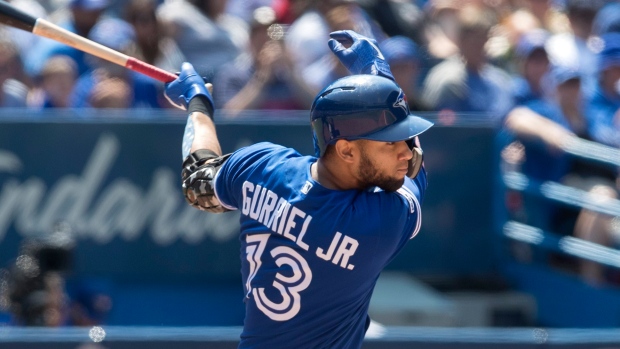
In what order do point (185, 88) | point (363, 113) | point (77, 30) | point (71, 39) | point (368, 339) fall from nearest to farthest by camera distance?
1. point (363, 113)
2. point (185, 88)
3. point (71, 39)
4. point (368, 339)
5. point (77, 30)

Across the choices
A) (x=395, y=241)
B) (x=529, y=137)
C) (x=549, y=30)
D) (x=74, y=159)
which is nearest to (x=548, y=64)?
(x=529, y=137)

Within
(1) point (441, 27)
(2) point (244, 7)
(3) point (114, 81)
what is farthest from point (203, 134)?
(1) point (441, 27)

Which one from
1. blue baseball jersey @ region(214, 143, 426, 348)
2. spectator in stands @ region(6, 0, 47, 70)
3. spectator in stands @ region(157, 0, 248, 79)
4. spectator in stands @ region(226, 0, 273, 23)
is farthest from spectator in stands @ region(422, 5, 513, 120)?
blue baseball jersey @ region(214, 143, 426, 348)

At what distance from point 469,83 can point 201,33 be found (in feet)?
6.95

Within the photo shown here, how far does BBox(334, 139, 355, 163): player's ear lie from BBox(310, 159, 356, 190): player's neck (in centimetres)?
6

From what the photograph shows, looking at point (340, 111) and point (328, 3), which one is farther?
point (328, 3)

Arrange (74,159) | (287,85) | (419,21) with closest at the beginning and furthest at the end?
(74,159)
(287,85)
(419,21)

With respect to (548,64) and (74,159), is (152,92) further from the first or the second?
(548,64)

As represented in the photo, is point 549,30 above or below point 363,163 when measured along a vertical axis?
below

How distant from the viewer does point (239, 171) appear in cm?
360

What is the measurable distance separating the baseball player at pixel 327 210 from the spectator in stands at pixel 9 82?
173 inches

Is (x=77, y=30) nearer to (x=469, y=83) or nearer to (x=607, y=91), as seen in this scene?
(x=469, y=83)

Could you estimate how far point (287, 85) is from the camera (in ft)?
26.0

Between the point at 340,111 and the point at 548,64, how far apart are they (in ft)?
16.4
